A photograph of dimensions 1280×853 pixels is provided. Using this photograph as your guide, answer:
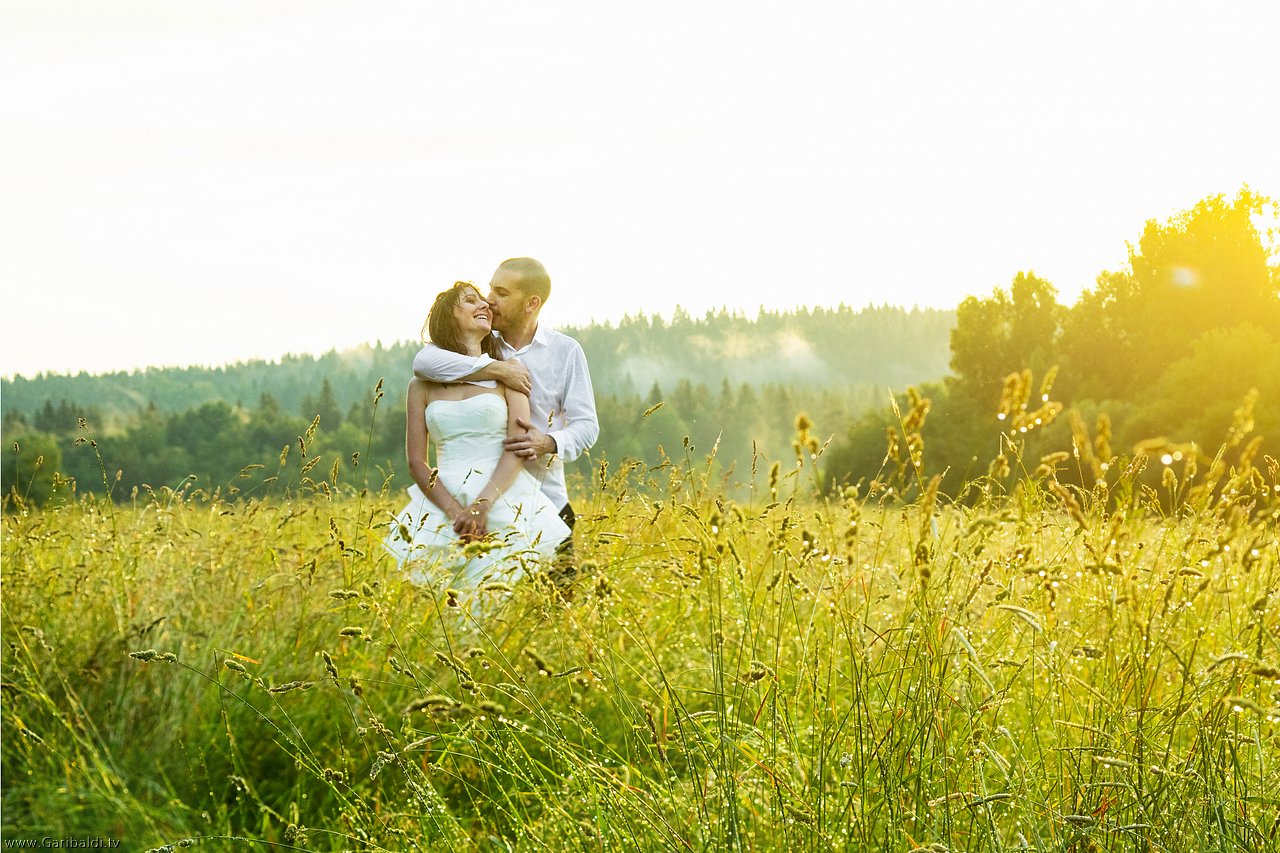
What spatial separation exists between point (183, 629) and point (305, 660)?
21.2 inches

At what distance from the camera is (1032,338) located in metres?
42.8

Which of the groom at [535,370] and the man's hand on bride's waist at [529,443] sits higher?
the groom at [535,370]

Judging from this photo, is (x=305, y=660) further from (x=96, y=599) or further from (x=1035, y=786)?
(x=1035, y=786)

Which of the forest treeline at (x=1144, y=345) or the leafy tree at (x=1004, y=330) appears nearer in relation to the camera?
the forest treeline at (x=1144, y=345)

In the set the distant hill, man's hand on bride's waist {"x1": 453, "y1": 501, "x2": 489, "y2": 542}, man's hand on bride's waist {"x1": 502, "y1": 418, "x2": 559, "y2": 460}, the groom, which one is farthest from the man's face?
→ the distant hill

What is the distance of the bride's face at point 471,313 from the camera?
5938 mm

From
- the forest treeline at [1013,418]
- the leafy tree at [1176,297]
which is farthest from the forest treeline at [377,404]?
the leafy tree at [1176,297]

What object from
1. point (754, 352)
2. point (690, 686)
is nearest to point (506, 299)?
point (690, 686)

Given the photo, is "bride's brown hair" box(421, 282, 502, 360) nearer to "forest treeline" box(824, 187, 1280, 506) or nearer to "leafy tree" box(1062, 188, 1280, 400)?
"forest treeline" box(824, 187, 1280, 506)

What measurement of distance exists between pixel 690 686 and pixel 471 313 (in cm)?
299

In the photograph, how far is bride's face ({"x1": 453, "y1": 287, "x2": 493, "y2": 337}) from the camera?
594cm

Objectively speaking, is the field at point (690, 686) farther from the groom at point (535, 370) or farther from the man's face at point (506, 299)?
the man's face at point (506, 299)

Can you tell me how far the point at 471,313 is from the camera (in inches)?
234

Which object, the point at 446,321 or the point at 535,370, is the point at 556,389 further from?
the point at 446,321
